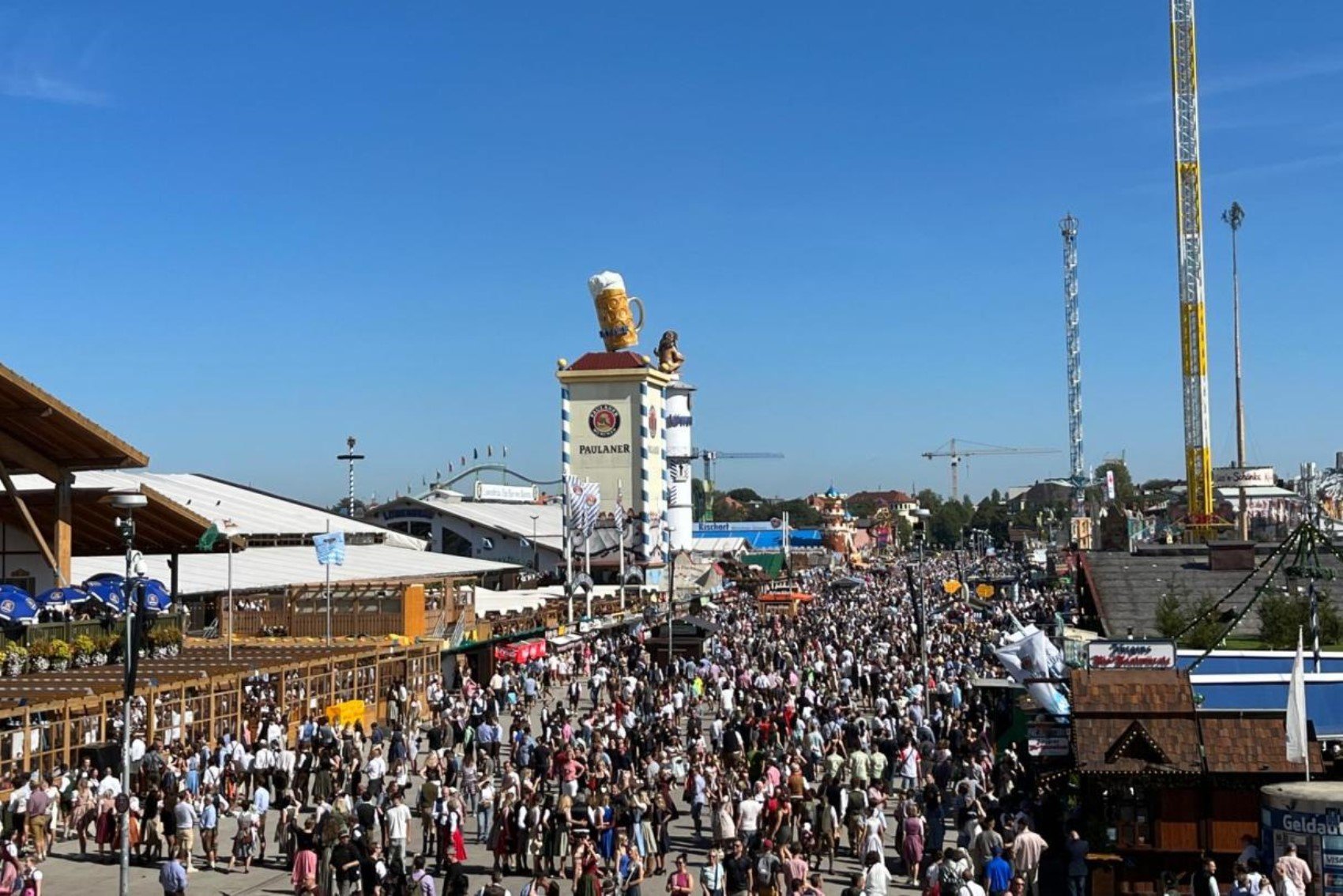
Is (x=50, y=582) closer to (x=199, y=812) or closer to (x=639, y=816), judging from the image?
(x=199, y=812)

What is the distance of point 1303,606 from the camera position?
25156 mm

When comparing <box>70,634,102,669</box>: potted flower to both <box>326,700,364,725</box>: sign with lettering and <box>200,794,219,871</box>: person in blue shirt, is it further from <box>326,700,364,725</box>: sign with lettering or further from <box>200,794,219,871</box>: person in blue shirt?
<box>200,794,219,871</box>: person in blue shirt

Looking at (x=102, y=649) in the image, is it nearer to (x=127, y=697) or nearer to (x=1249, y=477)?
(x=127, y=697)

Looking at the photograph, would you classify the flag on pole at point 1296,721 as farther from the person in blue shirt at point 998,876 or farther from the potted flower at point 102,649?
the potted flower at point 102,649

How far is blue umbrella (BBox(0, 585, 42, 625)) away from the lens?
25.1 meters

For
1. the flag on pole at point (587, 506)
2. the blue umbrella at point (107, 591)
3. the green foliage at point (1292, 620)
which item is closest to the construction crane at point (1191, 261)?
the flag on pole at point (587, 506)

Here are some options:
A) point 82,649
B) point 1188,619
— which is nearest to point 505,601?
point 82,649

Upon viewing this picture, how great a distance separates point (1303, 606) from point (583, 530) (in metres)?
34.4

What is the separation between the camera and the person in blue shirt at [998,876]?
14.3 metres

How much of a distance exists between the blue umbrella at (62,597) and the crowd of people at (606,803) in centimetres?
472

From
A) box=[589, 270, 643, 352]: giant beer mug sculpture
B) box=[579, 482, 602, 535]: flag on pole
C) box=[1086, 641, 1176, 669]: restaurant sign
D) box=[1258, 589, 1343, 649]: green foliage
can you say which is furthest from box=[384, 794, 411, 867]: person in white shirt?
box=[589, 270, 643, 352]: giant beer mug sculpture

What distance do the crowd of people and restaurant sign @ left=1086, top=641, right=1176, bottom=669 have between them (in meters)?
1.91

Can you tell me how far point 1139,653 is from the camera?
60.6 ft

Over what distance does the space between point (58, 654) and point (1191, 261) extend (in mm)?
86121
